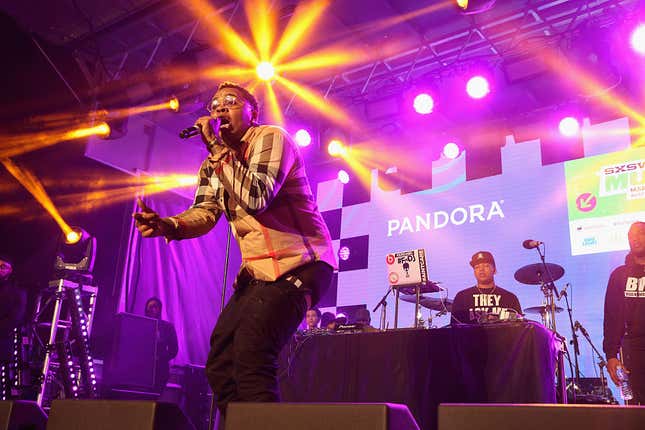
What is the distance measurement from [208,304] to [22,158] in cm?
353

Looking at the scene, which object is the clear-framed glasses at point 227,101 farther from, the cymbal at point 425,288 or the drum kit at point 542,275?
the drum kit at point 542,275

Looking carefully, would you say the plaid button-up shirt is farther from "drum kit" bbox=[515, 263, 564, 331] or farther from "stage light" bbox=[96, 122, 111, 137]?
"stage light" bbox=[96, 122, 111, 137]

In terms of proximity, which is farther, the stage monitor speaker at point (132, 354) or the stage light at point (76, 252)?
the stage monitor speaker at point (132, 354)

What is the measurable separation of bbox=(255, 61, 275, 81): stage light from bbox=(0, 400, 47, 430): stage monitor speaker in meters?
5.86

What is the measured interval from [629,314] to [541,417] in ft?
12.7

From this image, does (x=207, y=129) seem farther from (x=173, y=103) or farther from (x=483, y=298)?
(x=173, y=103)

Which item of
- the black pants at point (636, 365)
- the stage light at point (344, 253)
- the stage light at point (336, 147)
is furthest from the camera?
the stage light at point (344, 253)

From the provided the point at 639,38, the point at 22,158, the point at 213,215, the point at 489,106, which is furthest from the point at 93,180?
the point at 639,38

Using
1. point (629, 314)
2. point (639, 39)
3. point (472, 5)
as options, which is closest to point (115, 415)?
point (629, 314)

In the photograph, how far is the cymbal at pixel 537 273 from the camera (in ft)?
19.0

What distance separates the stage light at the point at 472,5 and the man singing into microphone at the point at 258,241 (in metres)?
3.16

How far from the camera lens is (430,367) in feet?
12.5

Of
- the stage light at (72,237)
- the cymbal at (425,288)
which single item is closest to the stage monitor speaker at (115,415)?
the cymbal at (425,288)

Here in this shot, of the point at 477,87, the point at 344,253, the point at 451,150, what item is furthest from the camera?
the point at 344,253
